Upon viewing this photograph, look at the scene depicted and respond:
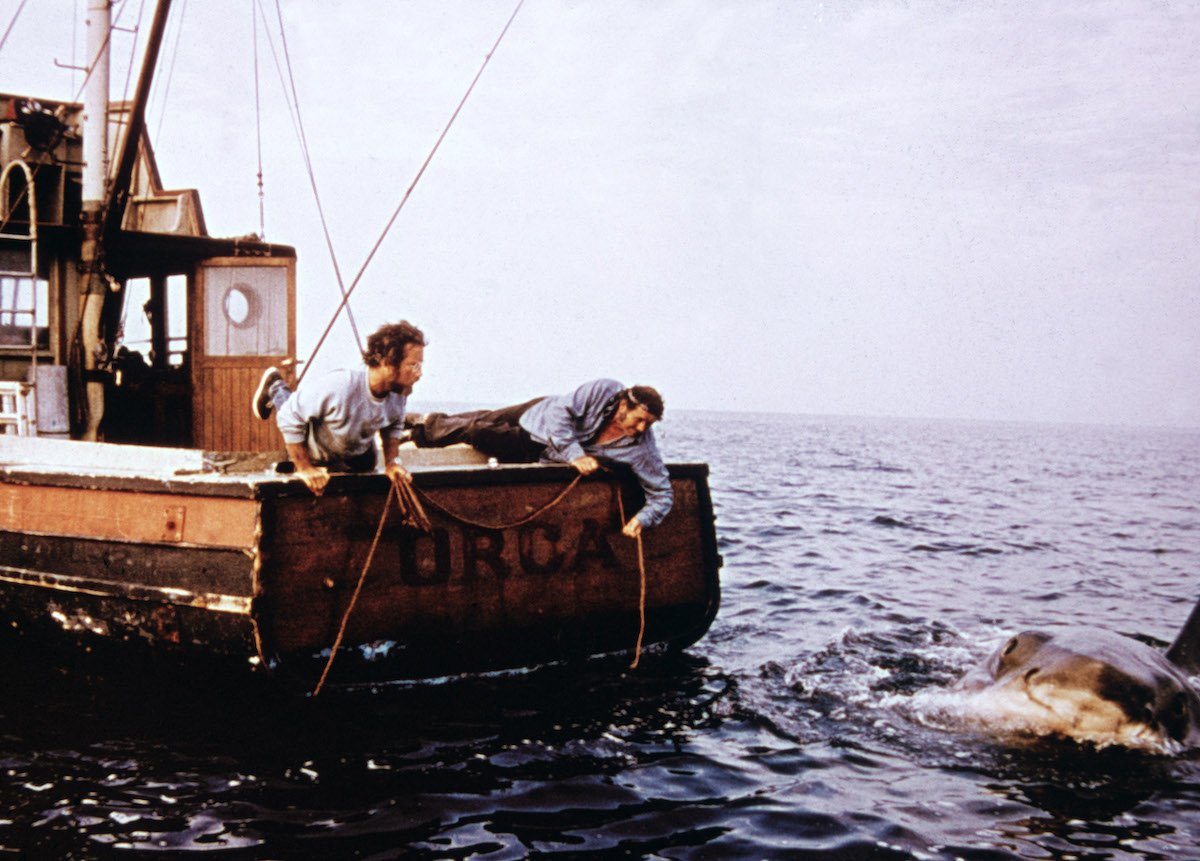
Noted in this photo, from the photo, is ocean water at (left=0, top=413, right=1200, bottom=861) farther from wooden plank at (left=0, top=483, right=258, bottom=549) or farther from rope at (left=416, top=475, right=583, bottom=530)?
rope at (left=416, top=475, right=583, bottom=530)

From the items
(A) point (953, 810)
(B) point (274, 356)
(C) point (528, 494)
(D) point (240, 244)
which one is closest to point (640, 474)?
(C) point (528, 494)

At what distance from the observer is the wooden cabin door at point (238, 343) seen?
883cm

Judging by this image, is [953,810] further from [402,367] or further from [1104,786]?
[402,367]

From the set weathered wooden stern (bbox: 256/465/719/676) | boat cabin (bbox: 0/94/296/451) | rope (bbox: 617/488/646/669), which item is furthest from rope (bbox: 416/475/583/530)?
boat cabin (bbox: 0/94/296/451)

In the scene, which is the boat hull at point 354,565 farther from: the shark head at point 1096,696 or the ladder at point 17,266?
the ladder at point 17,266

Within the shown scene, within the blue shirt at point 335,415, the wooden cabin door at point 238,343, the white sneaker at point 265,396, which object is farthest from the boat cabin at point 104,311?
the blue shirt at point 335,415

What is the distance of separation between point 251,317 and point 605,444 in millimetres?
4126

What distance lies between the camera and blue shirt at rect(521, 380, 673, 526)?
21.2 ft

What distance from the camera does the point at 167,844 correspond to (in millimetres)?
4066

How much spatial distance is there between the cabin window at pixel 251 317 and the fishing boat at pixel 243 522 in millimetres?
18

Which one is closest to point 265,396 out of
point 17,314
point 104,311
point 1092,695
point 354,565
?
point 354,565

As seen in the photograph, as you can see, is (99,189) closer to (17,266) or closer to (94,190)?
(94,190)

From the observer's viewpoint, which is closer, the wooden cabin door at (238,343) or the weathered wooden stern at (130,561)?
the weathered wooden stern at (130,561)

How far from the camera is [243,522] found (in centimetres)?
533
